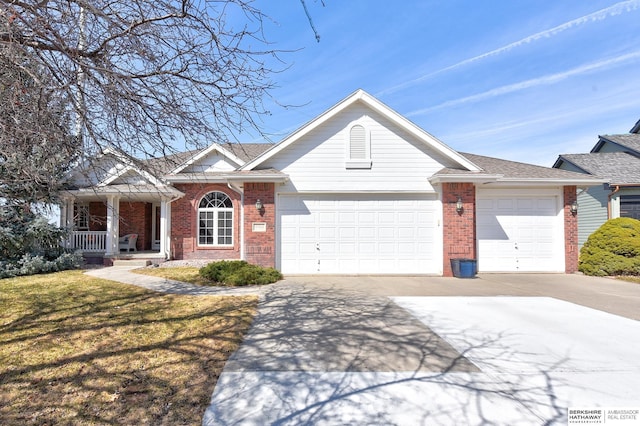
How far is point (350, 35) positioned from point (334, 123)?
21.1 ft

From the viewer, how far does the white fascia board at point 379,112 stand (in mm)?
10484

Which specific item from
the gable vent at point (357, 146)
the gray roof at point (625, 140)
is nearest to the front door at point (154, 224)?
the gable vent at point (357, 146)

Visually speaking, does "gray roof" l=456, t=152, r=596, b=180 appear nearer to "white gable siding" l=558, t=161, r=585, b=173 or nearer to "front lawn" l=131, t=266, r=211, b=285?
"white gable siding" l=558, t=161, r=585, b=173

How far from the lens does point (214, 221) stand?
14.3m

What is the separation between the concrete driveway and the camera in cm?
296

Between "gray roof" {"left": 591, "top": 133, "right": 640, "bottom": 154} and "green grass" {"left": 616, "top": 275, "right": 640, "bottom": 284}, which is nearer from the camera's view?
"green grass" {"left": 616, "top": 275, "right": 640, "bottom": 284}

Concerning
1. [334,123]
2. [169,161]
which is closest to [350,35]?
[169,161]

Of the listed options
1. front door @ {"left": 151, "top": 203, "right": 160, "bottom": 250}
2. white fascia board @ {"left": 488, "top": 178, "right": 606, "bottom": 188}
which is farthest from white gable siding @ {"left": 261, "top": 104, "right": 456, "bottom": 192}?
front door @ {"left": 151, "top": 203, "right": 160, "bottom": 250}

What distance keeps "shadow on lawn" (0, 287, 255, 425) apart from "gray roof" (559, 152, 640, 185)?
17012mm

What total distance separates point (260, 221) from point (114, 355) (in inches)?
256

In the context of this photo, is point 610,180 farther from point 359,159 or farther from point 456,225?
point 359,159

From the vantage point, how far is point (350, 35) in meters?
4.44

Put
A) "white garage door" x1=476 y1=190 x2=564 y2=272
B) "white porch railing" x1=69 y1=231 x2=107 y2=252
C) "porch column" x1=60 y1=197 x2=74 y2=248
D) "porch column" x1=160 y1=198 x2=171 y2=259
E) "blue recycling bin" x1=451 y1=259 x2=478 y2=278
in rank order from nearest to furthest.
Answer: "blue recycling bin" x1=451 y1=259 x2=478 y2=278 → "white garage door" x1=476 y1=190 x2=564 y2=272 → "porch column" x1=60 y1=197 x2=74 y2=248 → "porch column" x1=160 y1=198 x2=171 y2=259 → "white porch railing" x1=69 y1=231 x2=107 y2=252

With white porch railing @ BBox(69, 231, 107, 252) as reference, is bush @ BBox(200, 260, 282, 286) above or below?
below
